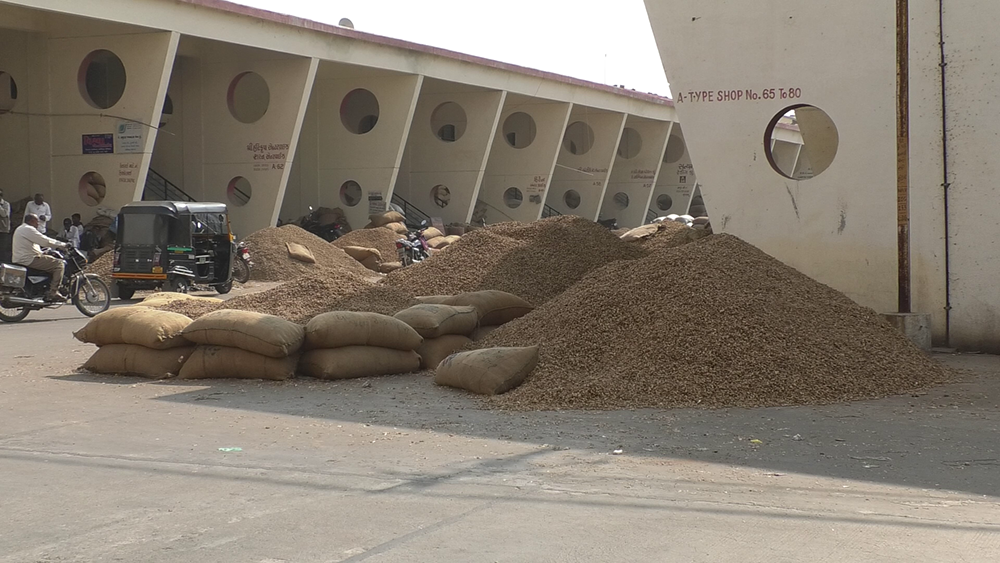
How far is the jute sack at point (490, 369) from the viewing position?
8.73 m

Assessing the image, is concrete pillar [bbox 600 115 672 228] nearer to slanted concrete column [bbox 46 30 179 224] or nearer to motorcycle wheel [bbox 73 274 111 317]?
slanted concrete column [bbox 46 30 179 224]

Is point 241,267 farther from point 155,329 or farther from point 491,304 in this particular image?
point 155,329

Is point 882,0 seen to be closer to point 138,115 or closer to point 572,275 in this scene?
point 572,275

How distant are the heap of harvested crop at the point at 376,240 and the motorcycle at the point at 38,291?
42.9 ft

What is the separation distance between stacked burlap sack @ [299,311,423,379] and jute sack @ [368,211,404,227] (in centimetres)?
2213

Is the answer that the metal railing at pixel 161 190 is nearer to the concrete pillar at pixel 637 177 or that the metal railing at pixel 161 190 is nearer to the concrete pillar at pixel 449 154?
the concrete pillar at pixel 449 154

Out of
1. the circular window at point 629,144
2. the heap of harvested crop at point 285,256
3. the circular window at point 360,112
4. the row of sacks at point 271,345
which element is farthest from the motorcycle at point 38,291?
the circular window at point 629,144

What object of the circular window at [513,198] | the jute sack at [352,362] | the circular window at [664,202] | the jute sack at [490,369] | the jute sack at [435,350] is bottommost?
the jute sack at [352,362]

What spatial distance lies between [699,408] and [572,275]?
20.6ft

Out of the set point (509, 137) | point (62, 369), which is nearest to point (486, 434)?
point (62, 369)

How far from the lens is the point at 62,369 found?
10812 millimetres

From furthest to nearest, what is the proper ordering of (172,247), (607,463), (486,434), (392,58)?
(392,58) → (172,247) → (486,434) → (607,463)

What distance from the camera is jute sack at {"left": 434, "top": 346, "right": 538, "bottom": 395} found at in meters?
8.73

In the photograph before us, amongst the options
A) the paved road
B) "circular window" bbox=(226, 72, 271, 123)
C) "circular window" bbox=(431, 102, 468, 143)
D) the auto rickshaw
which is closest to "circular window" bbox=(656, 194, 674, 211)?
"circular window" bbox=(431, 102, 468, 143)
